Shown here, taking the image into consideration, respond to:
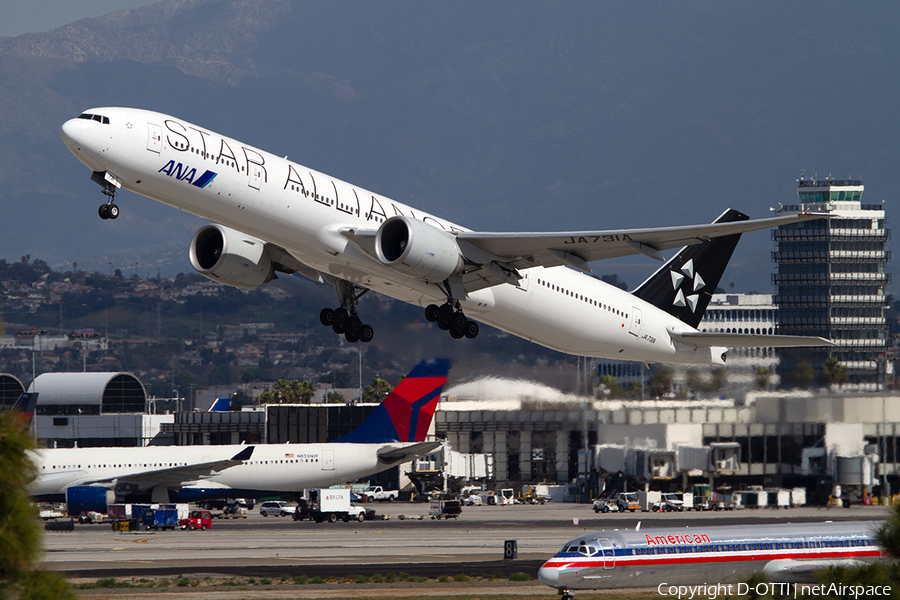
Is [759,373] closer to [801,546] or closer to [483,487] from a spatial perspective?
[801,546]

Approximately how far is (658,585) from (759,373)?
2391 centimetres

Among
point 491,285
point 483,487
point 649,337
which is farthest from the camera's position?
point 483,487

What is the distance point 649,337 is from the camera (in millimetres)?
39844

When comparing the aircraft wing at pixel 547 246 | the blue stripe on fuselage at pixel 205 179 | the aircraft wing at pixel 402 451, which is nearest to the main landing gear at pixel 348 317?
the aircraft wing at pixel 547 246

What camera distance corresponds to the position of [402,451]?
5944 cm

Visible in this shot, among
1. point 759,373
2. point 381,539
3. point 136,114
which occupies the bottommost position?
point 381,539

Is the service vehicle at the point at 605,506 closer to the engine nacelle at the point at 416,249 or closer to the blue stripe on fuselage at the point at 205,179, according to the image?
the engine nacelle at the point at 416,249

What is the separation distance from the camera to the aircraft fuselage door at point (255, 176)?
96.4 ft

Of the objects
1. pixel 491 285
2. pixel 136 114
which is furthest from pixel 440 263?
pixel 136 114

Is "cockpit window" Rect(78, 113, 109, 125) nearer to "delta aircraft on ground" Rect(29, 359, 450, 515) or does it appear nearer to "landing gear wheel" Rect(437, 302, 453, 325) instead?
"landing gear wheel" Rect(437, 302, 453, 325)

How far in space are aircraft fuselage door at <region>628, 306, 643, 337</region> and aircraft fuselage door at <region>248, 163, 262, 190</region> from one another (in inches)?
609

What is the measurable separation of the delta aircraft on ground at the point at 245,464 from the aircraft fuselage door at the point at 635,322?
21761mm

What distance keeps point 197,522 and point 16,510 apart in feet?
151

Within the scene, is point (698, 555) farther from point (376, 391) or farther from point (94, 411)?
point (376, 391)
